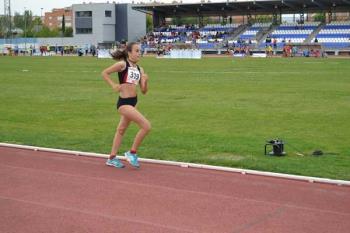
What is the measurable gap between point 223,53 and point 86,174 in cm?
6544

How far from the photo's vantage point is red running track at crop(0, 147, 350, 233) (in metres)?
5.92

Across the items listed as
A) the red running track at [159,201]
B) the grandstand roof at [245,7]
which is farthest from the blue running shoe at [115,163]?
the grandstand roof at [245,7]

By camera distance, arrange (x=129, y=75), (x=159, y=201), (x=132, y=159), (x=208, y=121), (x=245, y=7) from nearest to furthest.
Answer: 1. (x=159, y=201)
2. (x=129, y=75)
3. (x=132, y=159)
4. (x=208, y=121)
5. (x=245, y=7)

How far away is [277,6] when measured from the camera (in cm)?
7744

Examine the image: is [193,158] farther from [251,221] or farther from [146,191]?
[251,221]

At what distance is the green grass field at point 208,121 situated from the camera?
994 centimetres

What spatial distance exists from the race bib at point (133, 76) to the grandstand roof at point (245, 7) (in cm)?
6636

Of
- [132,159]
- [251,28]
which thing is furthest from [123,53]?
[251,28]

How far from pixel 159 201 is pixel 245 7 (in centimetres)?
7651

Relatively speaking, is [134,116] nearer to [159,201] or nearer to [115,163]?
[115,163]

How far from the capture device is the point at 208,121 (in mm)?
14344

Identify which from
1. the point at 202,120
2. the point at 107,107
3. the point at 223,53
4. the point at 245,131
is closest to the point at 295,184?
the point at 245,131

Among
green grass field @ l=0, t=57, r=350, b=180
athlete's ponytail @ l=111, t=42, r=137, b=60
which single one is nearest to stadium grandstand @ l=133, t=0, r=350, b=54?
green grass field @ l=0, t=57, r=350, b=180

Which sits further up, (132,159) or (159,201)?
(132,159)
